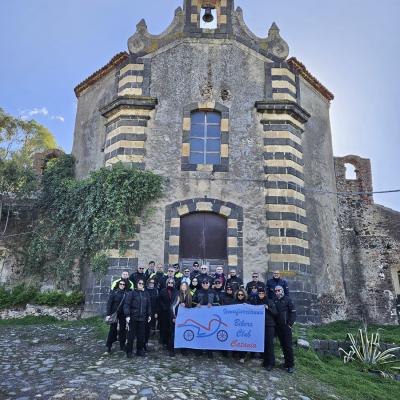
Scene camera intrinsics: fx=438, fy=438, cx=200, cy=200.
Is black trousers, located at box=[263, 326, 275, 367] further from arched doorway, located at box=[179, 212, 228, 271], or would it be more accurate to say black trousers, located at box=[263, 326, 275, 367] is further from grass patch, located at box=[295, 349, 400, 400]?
arched doorway, located at box=[179, 212, 228, 271]

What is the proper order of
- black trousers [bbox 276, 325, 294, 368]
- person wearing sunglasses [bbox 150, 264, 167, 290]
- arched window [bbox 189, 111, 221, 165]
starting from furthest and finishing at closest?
arched window [bbox 189, 111, 221, 165]
person wearing sunglasses [bbox 150, 264, 167, 290]
black trousers [bbox 276, 325, 294, 368]

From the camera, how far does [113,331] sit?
8797mm

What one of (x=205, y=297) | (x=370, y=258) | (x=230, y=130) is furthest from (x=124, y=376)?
(x=370, y=258)

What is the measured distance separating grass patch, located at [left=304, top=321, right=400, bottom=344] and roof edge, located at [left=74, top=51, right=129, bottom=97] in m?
10.9

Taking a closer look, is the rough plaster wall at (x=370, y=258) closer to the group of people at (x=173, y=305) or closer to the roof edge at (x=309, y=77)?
the roof edge at (x=309, y=77)

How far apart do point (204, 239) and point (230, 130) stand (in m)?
3.71

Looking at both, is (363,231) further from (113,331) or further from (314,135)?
(113,331)

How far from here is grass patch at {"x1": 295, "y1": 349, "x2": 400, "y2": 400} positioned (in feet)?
25.0

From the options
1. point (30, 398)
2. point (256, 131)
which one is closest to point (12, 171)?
point (256, 131)

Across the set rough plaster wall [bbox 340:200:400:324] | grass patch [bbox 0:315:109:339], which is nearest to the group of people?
grass patch [bbox 0:315:109:339]

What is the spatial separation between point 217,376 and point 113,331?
2.41m

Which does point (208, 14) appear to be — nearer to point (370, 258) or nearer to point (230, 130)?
point (230, 130)

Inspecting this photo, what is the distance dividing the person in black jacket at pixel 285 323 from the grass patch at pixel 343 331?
240 centimetres

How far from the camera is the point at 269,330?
8.63 m
